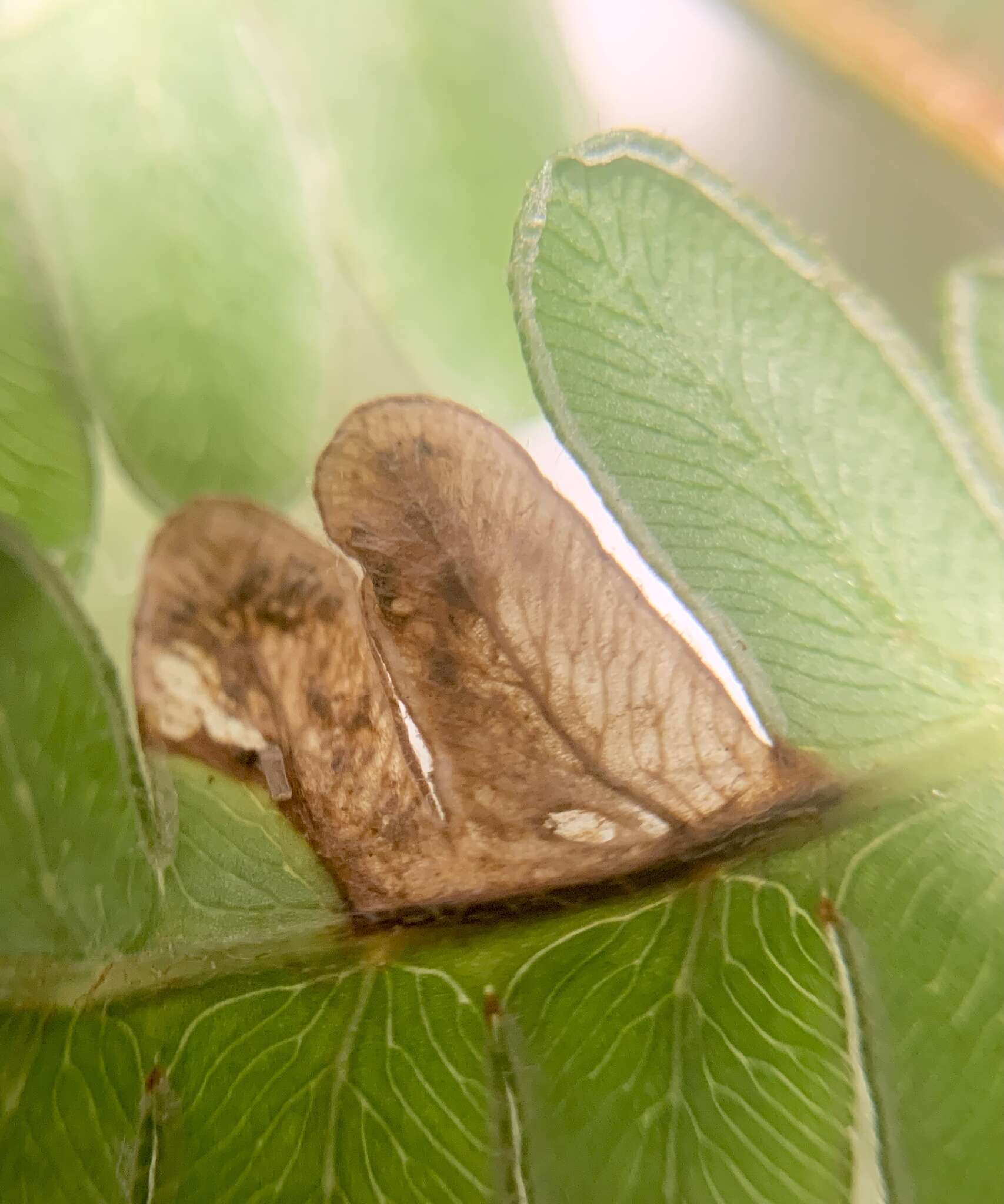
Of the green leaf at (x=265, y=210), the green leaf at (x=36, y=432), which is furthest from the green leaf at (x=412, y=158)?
the green leaf at (x=36, y=432)

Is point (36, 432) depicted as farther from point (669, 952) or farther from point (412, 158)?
point (669, 952)

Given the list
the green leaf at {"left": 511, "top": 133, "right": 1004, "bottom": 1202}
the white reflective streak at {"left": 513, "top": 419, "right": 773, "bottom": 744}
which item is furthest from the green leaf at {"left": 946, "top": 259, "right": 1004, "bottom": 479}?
the white reflective streak at {"left": 513, "top": 419, "right": 773, "bottom": 744}

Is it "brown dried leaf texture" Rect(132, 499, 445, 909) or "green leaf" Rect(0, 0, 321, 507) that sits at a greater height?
"green leaf" Rect(0, 0, 321, 507)

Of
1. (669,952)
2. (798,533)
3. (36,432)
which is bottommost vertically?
(669,952)

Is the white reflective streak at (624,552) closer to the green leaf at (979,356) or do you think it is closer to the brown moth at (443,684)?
the brown moth at (443,684)

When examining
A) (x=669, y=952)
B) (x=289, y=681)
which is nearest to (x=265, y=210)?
(x=289, y=681)

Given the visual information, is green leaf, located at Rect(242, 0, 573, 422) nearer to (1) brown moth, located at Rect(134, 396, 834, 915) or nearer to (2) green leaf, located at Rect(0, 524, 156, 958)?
(1) brown moth, located at Rect(134, 396, 834, 915)
